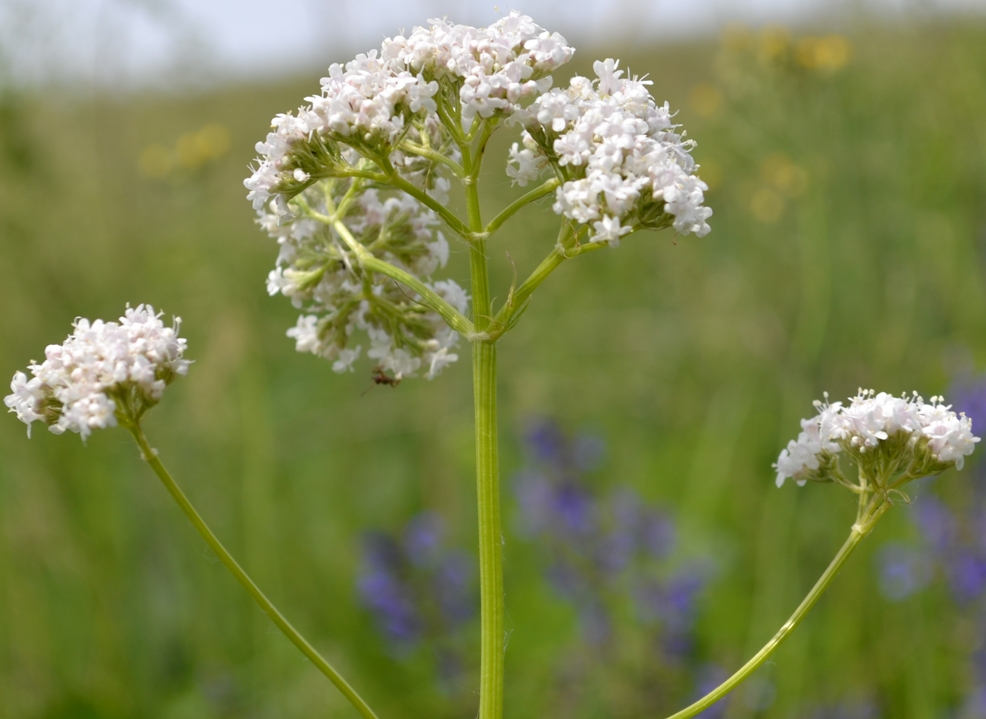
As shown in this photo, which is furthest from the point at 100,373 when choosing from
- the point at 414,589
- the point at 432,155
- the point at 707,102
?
the point at 707,102

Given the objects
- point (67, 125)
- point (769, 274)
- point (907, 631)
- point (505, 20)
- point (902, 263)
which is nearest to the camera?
point (505, 20)

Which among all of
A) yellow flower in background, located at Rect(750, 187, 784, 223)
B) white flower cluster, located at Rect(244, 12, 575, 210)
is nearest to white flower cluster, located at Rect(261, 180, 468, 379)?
white flower cluster, located at Rect(244, 12, 575, 210)

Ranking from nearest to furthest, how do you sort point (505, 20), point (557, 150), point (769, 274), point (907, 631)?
point (557, 150) → point (505, 20) → point (907, 631) → point (769, 274)

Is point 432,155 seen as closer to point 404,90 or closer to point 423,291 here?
point 404,90

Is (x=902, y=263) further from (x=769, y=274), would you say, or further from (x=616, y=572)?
(x=616, y=572)

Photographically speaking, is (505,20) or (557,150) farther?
(505,20)

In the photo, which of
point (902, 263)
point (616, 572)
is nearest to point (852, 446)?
point (616, 572)

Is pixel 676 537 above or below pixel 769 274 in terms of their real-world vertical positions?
below
